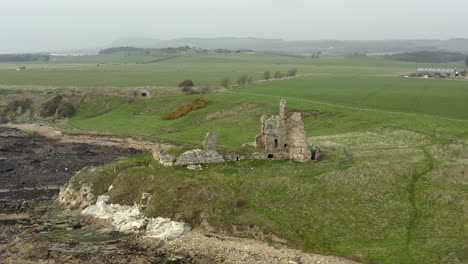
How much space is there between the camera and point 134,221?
36.8 meters

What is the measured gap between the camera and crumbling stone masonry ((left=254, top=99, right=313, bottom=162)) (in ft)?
144

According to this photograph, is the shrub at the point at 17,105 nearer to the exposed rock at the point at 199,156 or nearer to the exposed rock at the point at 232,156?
the exposed rock at the point at 199,156

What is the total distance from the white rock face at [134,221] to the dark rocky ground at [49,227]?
119 centimetres

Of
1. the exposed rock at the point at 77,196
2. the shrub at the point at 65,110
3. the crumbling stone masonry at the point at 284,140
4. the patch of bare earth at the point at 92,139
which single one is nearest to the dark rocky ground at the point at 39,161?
the patch of bare earth at the point at 92,139

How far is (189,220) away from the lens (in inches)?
1412

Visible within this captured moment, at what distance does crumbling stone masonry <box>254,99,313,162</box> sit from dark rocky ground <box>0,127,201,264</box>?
17.2 m

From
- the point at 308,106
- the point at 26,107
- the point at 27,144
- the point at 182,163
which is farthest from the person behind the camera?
the point at 26,107

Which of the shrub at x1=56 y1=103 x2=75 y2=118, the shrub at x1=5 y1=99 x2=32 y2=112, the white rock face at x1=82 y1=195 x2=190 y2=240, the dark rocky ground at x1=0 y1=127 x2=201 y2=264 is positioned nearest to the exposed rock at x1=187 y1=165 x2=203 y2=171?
the white rock face at x1=82 y1=195 x2=190 y2=240

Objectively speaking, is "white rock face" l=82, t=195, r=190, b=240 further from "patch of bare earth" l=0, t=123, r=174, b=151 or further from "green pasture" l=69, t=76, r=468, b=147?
"patch of bare earth" l=0, t=123, r=174, b=151

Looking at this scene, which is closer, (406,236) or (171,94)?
(406,236)

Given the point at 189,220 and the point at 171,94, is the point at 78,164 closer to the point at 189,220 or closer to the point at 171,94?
the point at 189,220

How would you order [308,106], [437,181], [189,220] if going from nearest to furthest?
[189,220] < [437,181] < [308,106]

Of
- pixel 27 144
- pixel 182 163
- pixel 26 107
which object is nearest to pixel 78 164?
pixel 27 144

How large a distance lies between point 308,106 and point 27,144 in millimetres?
52092
